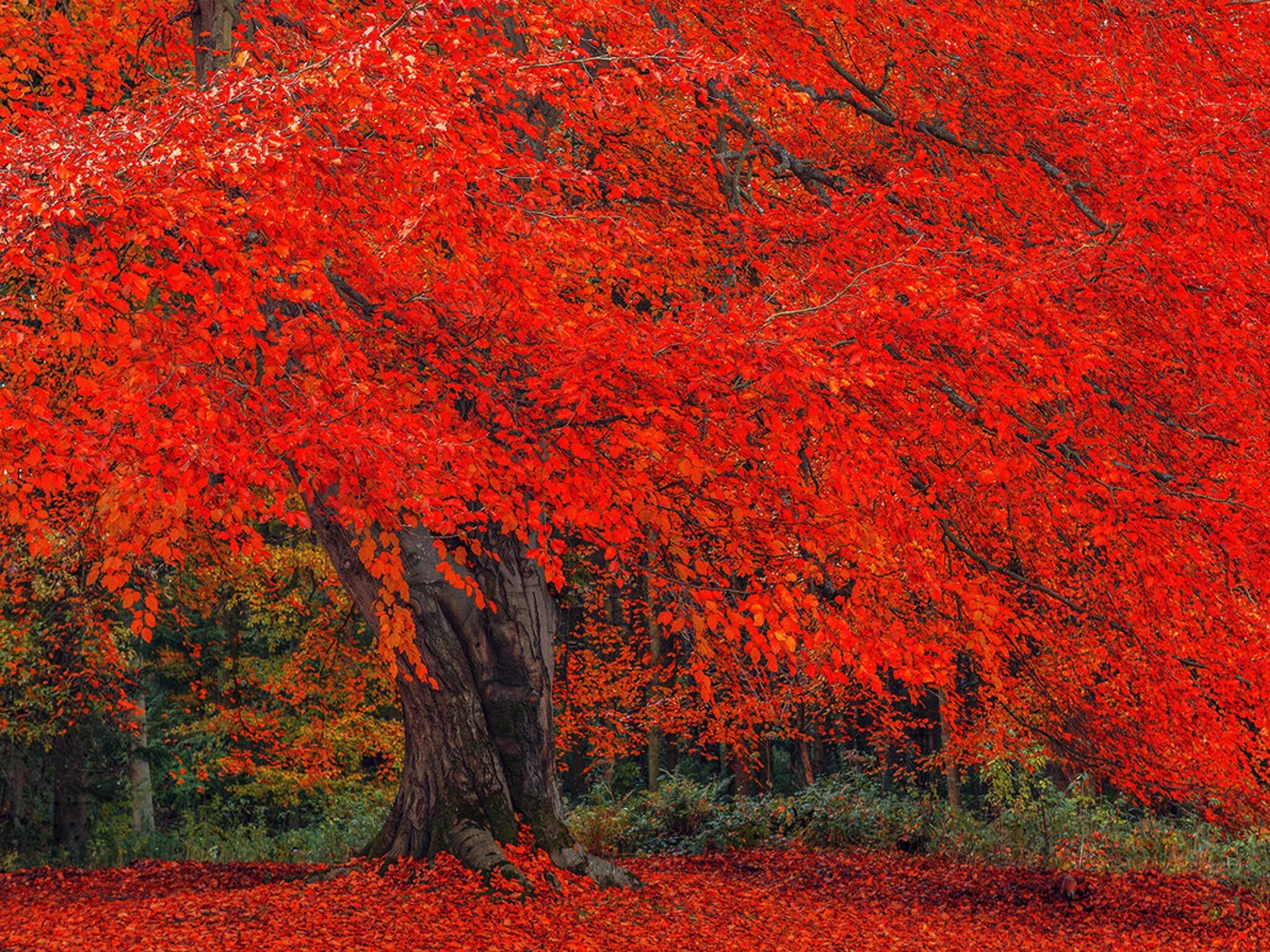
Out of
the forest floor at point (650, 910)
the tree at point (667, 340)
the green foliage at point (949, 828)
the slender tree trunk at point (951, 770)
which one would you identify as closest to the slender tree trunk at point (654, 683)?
the green foliage at point (949, 828)

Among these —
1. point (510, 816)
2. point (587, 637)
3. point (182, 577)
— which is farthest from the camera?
point (587, 637)

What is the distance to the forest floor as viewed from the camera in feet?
25.4

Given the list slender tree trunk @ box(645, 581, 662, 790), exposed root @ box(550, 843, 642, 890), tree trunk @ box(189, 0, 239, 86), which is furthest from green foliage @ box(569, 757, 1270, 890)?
tree trunk @ box(189, 0, 239, 86)

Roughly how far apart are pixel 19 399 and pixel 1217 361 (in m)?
7.98

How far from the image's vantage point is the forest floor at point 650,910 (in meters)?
7.73

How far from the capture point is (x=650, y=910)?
8898 mm

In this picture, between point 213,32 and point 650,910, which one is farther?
point 650,910

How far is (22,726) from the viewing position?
14555 millimetres

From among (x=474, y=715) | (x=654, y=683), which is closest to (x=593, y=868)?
(x=474, y=715)

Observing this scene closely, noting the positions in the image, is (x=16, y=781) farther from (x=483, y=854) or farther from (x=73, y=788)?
(x=483, y=854)

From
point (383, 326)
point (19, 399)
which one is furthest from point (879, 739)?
point (19, 399)

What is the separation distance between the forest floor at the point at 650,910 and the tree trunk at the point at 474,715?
0.32m

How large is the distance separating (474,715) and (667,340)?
407 cm

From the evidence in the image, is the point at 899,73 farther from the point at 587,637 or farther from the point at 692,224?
the point at 587,637
